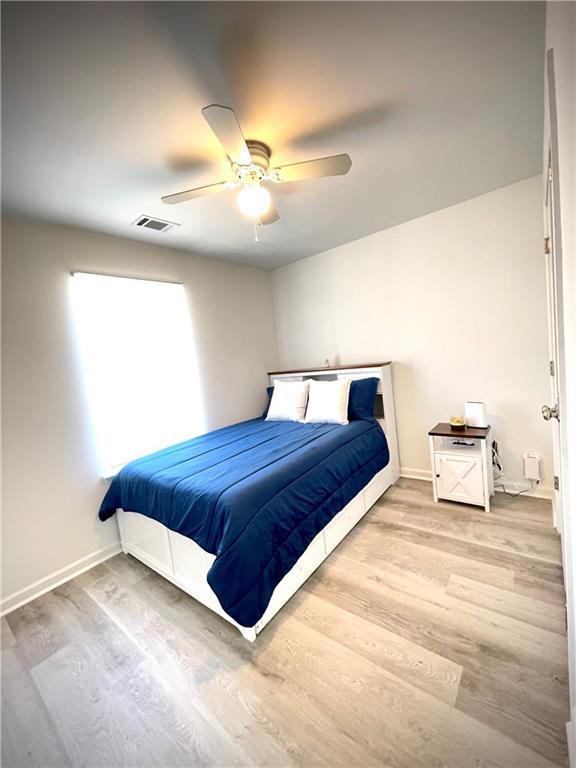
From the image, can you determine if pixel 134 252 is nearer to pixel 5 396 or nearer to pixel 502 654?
pixel 5 396

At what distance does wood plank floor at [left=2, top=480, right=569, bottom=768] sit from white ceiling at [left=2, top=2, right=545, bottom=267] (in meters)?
2.45

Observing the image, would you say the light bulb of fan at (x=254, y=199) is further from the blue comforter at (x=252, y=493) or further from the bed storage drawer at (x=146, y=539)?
the bed storage drawer at (x=146, y=539)

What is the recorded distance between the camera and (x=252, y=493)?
1.59 meters

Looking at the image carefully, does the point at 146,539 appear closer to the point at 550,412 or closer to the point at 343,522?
the point at 343,522

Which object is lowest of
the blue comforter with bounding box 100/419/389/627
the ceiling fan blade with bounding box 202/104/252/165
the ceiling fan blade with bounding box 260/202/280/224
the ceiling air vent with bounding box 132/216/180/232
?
the blue comforter with bounding box 100/419/389/627

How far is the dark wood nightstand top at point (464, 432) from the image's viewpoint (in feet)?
7.57

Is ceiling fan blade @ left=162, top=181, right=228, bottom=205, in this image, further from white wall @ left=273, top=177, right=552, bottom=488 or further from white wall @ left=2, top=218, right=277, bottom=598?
white wall @ left=273, top=177, right=552, bottom=488

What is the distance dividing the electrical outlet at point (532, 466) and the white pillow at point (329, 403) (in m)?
1.45

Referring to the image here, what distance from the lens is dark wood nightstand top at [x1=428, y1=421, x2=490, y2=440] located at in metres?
2.31

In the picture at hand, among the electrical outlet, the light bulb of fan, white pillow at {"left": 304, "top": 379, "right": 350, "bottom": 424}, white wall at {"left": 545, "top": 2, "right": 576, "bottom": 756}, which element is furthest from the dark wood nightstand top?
the light bulb of fan

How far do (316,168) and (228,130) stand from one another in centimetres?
46

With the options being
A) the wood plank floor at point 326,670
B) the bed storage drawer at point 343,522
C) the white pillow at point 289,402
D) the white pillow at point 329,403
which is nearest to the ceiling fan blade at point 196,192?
the white pillow at point 329,403

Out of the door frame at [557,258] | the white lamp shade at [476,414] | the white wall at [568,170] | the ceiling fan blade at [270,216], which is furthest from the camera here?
the white lamp shade at [476,414]

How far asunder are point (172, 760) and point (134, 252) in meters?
3.06
